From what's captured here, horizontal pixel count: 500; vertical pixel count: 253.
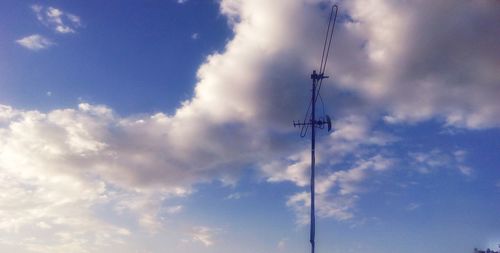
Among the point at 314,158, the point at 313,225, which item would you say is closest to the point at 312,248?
the point at 313,225

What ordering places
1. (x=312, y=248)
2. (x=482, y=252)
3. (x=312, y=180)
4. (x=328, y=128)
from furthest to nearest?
(x=482, y=252), (x=328, y=128), (x=312, y=180), (x=312, y=248)

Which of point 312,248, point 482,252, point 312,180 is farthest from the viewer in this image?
point 482,252

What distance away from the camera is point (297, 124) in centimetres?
3083

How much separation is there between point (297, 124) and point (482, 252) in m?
50.4

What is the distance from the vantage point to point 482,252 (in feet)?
203

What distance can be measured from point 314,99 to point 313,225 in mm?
10281

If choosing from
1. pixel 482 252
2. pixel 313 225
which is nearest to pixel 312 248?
pixel 313 225

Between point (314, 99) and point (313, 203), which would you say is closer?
point (313, 203)

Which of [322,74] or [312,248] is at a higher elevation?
[322,74]

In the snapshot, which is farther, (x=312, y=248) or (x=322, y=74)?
(x=322, y=74)

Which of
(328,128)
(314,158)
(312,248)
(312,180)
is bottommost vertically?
(312,248)

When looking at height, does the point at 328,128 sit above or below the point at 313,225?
above

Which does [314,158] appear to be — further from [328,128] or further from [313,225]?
[313,225]

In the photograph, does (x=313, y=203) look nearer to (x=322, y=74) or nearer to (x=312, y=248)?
(x=312, y=248)
